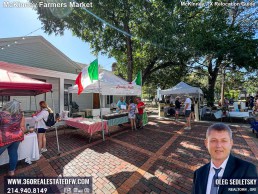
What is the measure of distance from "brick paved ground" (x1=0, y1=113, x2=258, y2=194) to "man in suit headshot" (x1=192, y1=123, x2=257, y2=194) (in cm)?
207

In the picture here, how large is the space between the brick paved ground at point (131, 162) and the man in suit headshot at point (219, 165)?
2075 millimetres

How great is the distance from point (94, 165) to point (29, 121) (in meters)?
4.32

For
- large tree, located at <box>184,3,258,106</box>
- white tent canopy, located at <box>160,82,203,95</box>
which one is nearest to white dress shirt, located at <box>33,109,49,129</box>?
white tent canopy, located at <box>160,82,203,95</box>

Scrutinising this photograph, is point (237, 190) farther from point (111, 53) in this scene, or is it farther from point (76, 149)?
point (111, 53)

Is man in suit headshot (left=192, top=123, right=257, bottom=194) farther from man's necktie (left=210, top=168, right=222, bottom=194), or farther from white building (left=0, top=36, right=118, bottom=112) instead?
white building (left=0, top=36, right=118, bottom=112)

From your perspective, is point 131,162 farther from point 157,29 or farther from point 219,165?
point 157,29

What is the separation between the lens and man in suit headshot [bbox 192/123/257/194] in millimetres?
1252

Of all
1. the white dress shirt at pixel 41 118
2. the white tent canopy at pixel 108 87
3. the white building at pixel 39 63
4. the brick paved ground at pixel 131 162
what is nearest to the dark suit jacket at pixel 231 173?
the brick paved ground at pixel 131 162

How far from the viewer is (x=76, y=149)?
5.61m

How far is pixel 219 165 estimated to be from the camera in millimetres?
1373

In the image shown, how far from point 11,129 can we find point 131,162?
3.26m

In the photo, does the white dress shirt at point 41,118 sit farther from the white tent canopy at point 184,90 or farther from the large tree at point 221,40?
the large tree at point 221,40

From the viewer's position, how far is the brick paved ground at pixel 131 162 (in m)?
3.40

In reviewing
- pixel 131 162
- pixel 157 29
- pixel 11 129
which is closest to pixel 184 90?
pixel 157 29
